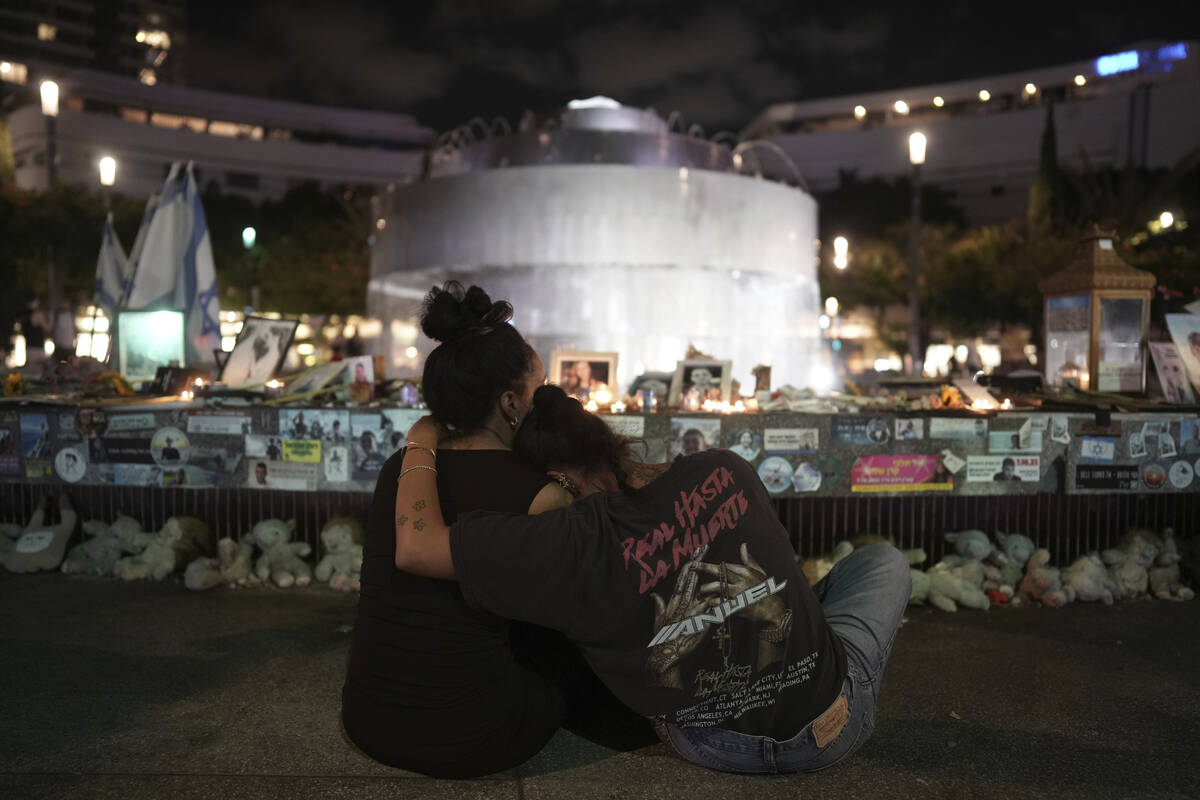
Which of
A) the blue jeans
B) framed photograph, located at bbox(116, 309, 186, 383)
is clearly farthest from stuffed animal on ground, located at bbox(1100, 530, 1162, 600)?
framed photograph, located at bbox(116, 309, 186, 383)

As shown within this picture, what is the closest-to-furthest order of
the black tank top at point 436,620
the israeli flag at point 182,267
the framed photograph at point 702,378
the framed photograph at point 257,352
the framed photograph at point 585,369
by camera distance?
the black tank top at point 436,620 < the framed photograph at point 702,378 < the framed photograph at point 585,369 < the framed photograph at point 257,352 < the israeli flag at point 182,267

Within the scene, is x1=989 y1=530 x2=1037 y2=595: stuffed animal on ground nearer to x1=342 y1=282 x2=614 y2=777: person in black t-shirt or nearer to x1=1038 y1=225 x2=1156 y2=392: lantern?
x1=1038 y1=225 x2=1156 y2=392: lantern

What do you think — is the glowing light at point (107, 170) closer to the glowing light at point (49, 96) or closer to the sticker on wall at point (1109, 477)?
the glowing light at point (49, 96)

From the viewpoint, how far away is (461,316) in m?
2.70

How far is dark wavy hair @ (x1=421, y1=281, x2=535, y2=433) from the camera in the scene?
264 centimetres

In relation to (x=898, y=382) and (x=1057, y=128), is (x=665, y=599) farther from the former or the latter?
(x=1057, y=128)

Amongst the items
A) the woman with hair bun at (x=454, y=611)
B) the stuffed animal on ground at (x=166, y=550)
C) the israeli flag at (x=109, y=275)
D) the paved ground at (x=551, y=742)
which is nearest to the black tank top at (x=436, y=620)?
the woman with hair bun at (x=454, y=611)

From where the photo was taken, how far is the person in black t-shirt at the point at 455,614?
2551 millimetres

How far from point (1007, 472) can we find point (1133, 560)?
35.8 inches

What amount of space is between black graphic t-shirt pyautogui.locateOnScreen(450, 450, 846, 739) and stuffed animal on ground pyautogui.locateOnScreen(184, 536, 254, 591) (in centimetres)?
353

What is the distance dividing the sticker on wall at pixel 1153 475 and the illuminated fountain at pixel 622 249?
16.1 feet

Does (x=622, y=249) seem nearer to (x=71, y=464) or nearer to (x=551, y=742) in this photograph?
(x=71, y=464)

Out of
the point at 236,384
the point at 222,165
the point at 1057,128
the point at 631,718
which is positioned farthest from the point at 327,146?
the point at 631,718

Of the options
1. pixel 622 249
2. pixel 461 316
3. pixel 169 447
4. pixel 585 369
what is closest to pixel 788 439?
pixel 585 369
